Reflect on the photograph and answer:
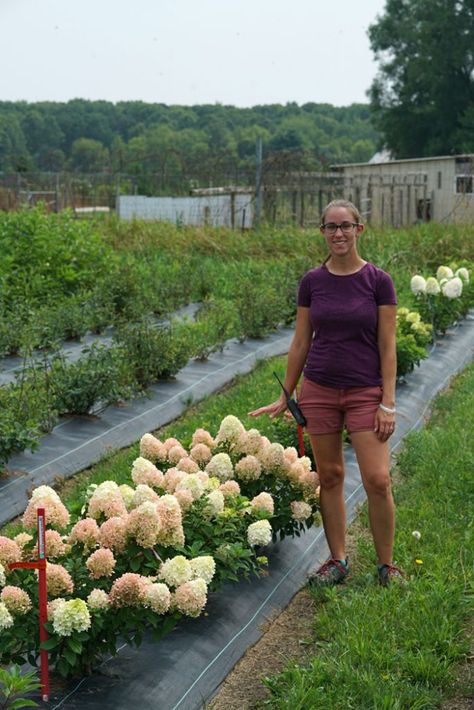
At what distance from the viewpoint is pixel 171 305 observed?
11062 millimetres

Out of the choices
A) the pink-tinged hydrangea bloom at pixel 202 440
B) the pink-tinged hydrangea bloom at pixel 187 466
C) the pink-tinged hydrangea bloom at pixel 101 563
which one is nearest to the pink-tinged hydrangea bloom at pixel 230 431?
the pink-tinged hydrangea bloom at pixel 202 440

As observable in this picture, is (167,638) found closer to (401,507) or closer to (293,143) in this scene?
(401,507)

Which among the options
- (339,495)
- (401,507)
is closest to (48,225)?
(401,507)

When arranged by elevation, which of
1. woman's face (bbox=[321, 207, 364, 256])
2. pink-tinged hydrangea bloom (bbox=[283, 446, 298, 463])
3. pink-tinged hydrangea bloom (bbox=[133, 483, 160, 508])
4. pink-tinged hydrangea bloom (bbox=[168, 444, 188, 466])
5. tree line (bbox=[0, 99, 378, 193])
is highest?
tree line (bbox=[0, 99, 378, 193])

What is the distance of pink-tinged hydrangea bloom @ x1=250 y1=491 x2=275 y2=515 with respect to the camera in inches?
167

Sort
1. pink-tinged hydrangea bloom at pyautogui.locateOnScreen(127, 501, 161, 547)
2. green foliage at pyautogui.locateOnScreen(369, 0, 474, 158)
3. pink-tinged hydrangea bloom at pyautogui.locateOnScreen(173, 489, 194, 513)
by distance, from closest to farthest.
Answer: pink-tinged hydrangea bloom at pyautogui.locateOnScreen(127, 501, 161, 547) < pink-tinged hydrangea bloom at pyautogui.locateOnScreen(173, 489, 194, 513) < green foliage at pyautogui.locateOnScreen(369, 0, 474, 158)

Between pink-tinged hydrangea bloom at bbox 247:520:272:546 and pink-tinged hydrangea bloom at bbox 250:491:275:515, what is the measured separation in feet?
0.63

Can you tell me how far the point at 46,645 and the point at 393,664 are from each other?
4.27ft

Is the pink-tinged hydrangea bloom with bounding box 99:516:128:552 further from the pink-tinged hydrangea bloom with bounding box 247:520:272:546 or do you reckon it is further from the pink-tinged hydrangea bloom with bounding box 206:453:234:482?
the pink-tinged hydrangea bloom with bounding box 206:453:234:482

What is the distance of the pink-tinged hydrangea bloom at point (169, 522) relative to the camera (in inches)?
141

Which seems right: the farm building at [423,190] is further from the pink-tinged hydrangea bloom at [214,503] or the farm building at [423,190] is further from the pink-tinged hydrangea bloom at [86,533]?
the pink-tinged hydrangea bloom at [86,533]

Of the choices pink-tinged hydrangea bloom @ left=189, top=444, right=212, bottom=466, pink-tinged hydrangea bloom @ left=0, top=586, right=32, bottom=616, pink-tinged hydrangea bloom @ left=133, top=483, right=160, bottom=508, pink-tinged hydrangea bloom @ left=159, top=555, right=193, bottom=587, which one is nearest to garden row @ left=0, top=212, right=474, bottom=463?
pink-tinged hydrangea bloom @ left=189, top=444, right=212, bottom=466

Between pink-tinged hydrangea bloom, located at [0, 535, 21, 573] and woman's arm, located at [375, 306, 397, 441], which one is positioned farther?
woman's arm, located at [375, 306, 397, 441]

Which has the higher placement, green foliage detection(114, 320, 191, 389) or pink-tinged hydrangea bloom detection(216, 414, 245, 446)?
pink-tinged hydrangea bloom detection(216, 414, 245, 446)
